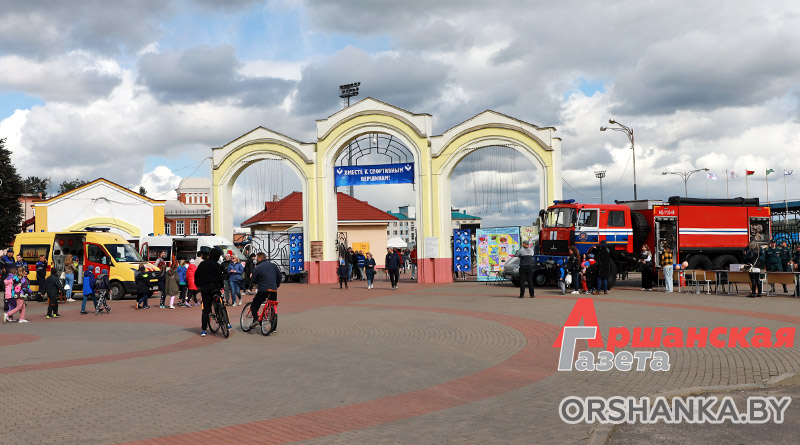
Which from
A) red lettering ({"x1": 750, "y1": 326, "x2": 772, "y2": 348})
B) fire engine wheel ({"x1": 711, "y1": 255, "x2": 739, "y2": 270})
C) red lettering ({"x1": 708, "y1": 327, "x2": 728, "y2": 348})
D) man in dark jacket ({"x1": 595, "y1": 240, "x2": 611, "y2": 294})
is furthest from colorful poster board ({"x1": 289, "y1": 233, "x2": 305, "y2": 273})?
red lettering ({"x1": 750, "y1": 326, "x2": 772, "y2": 348})

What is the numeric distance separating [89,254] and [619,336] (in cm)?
1991

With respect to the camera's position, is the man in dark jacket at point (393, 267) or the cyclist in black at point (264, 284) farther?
the man in dark jacket at point (393, 267)

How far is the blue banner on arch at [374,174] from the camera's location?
3136 cm

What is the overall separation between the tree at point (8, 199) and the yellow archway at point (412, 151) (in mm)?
24697

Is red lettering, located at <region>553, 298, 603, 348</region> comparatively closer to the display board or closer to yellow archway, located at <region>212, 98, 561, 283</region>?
yellow archway, located at <region>212, 98, 561, 283</region>

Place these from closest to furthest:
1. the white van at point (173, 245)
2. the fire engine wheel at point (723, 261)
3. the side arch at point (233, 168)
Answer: the fire engine wheel at point (723, 261), the white van at point (173, 245), the side arch at point (233, 168)

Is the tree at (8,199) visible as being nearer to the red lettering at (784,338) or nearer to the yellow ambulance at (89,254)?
the yellow ambulance at (89,254)

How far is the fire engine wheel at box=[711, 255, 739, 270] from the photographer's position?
84.7ft

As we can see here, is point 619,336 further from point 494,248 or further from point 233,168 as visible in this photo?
point 233,168

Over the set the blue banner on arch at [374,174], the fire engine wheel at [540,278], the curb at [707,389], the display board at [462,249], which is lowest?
the curb at [707,389]

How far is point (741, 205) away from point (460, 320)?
1658 cm

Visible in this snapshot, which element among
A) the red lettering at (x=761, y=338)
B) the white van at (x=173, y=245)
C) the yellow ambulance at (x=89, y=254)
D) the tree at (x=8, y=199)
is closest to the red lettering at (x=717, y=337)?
the red lettering at (x=761, y=338)

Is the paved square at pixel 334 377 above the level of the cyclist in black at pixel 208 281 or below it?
below

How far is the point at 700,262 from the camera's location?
25688 mm
